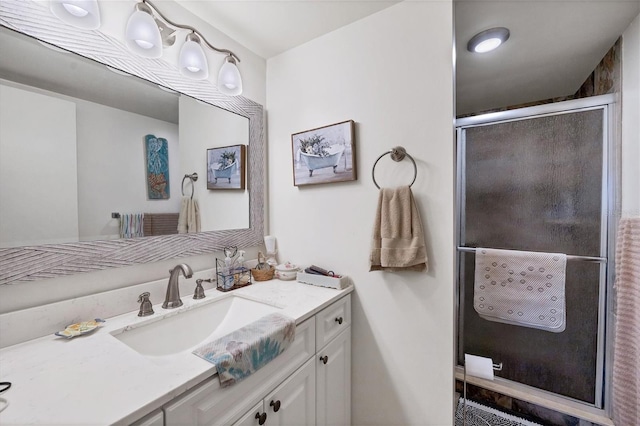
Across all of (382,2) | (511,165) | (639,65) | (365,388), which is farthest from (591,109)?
(365,388)

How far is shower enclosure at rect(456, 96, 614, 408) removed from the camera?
1.33 meters

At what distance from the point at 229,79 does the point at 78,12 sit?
0.61 metres

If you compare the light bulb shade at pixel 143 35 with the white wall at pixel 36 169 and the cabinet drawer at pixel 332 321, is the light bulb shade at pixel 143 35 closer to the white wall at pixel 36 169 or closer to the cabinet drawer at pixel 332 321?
the white wall at pixel 36 169

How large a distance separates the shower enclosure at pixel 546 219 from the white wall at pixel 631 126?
0.19 feet

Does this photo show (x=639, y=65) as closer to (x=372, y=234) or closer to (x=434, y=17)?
(x=434, y=17)

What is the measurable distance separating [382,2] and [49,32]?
4.49ft

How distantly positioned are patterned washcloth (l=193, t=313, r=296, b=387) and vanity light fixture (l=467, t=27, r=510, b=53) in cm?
187

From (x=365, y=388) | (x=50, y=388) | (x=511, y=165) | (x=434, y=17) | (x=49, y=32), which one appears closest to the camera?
(x=50, y=388)

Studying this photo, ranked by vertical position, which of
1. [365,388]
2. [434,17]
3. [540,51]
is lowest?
[365,388]

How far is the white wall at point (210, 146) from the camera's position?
1.24m

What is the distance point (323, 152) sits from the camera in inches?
55.5

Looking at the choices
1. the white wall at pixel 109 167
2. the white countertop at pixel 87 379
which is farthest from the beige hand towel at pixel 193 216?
the white countertop at pixel 87 379

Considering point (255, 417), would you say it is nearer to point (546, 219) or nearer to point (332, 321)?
point (332, 321)

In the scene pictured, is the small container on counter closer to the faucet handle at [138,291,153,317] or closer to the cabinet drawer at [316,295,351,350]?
the cabinet drawer at [316,295,351,350]
